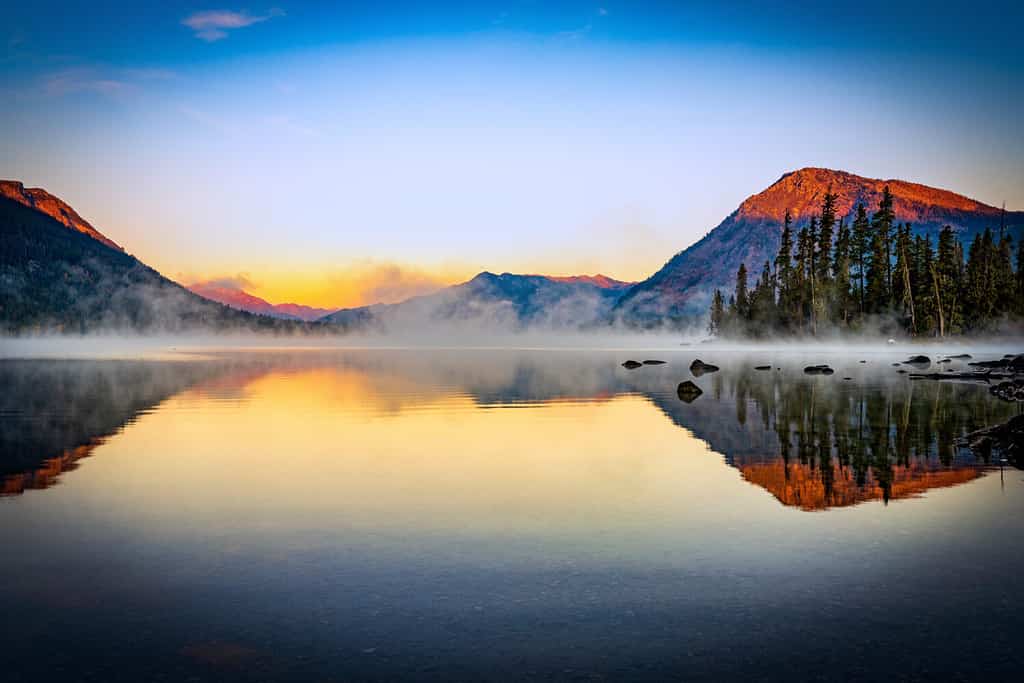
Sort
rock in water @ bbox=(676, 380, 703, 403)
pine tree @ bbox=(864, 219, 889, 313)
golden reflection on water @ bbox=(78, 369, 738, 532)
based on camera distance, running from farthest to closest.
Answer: pine tree @ bbox=(864, 219, 889, 313), rock in water @ bbox=(676, 380, 703, 403), golden reflection on water @ bbox=(78, 369, 738, 532)

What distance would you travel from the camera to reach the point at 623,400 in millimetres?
44906

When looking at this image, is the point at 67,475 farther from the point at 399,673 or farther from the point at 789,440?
the point at 789,440

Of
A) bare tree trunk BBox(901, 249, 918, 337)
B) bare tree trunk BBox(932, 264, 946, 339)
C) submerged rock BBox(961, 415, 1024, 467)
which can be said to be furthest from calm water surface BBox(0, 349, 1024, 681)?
bare tree trunk BBox(901, 249, 918, 337)

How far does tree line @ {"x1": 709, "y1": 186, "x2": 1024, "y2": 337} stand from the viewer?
392ft

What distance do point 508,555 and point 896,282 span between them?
133176 millimetres

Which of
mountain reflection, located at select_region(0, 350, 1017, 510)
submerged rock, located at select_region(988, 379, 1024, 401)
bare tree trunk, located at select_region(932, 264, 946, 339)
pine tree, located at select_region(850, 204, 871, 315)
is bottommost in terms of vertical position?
mountain reflection, located at select_region(0, 350, 1017, 510)

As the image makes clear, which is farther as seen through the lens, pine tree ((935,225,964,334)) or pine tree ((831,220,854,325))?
pine tree ((831,220,854,325))

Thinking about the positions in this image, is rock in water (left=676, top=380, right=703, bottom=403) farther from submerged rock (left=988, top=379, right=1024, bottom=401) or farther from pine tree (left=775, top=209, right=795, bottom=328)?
pine tree (left=775, top=209, right=795, bottom=328)

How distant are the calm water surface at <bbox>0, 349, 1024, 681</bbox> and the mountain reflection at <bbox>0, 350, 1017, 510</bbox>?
259mm

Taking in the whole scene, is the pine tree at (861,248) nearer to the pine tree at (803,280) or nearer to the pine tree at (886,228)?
the pine tree at (886,228)

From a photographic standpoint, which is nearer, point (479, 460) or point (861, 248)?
point (479, 460)

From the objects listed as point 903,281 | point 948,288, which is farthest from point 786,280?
point 948,288

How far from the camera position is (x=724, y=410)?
38094 millimetres

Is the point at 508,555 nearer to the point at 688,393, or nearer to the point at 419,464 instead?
the point at 419,464
